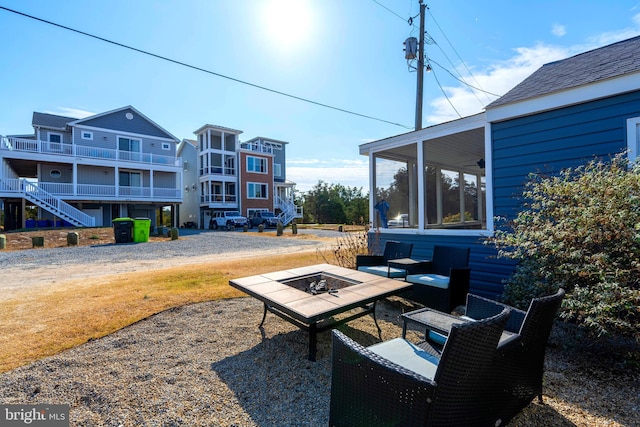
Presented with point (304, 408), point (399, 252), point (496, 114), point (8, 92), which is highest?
point (8, 92)

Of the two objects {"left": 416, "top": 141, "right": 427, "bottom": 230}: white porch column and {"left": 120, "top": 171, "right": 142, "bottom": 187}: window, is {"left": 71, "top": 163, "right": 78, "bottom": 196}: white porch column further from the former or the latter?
{"left": 416, "top": 141, "right": 427, "bottom": 230}: white porch column

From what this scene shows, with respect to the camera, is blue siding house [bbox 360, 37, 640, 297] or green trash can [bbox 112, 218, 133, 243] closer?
blue siding house [bbox 360, 37, 640, 297]

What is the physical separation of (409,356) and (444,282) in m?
2.25

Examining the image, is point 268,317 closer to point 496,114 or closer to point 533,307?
point 533,307

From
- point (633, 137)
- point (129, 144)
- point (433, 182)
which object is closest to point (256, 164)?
point (129, 144)

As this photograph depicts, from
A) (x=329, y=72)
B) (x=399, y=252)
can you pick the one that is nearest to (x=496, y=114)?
(x=399, y=252)

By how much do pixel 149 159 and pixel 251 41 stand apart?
16881 millimetres

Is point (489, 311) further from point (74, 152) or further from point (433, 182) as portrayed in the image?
point (74, 152)

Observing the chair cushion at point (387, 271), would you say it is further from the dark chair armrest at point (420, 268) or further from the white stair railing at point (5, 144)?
the white stair railing at point (5, 144)

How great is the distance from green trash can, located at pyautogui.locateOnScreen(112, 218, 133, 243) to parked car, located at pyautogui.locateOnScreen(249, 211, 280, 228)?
11690 mm

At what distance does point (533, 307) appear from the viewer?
5.96ft

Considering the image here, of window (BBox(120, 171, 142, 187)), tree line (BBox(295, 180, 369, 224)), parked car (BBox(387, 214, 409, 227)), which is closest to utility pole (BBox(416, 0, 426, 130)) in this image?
parked car (BBox(387, 214, 409, 227))

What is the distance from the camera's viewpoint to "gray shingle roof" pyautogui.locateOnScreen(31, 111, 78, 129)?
1939cm

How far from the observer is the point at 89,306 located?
4.22 meters
